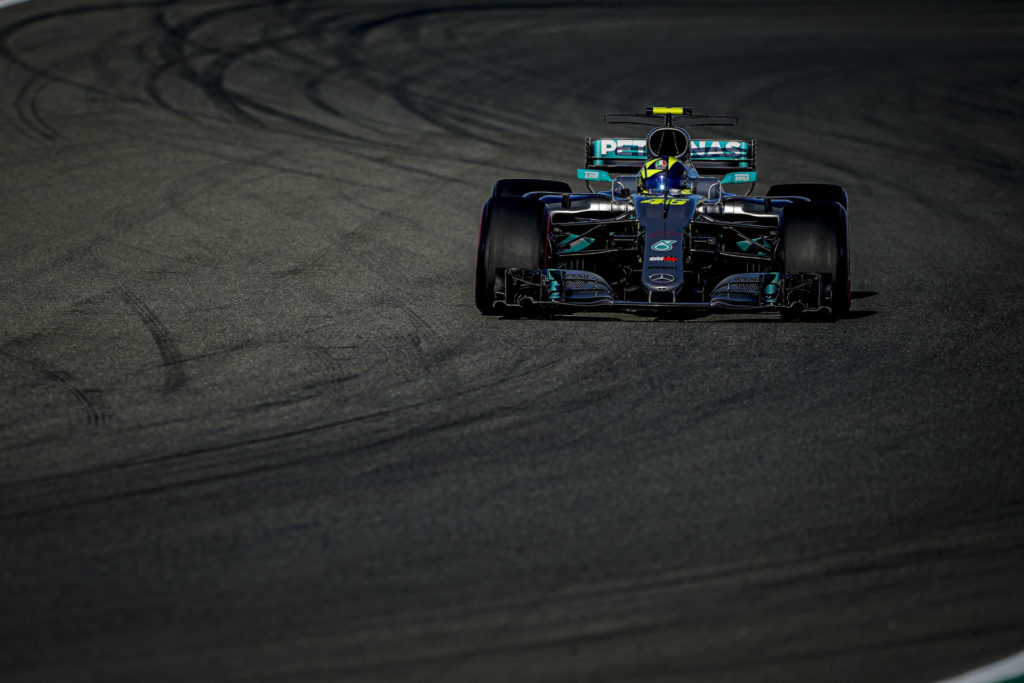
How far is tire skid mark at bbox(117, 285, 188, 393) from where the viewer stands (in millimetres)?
8328

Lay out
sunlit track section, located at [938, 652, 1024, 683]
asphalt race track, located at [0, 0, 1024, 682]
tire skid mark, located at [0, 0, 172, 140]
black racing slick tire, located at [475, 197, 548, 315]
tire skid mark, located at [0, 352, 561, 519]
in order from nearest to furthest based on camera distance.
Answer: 1. sunlit track section, located at [938, 652, 1024, 683]
2. asphalt race track, located at [0, 0, 1024, 682]
3. tire skid mark, located at [0, 352, 561, 519]
4. black racing slick tire, located at [475, 197, 548, 315]
5. tire skid mark, located at [0, 0, 172, 140]

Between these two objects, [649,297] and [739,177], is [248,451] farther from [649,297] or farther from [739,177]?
[739,177]

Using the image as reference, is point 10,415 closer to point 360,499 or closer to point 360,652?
point 360,499

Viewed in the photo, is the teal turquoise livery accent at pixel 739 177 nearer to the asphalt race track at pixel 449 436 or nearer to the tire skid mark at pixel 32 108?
the asphalt race track at pixel 449 436

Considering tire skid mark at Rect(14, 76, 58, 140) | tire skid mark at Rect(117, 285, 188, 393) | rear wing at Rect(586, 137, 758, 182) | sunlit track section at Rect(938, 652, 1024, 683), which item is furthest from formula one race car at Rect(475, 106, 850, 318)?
tire skid mark at Rect(14, 76, 58, 140)

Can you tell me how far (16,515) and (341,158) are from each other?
9.99 m

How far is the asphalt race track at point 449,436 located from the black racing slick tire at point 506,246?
0.28 m

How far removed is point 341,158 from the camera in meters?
15.9

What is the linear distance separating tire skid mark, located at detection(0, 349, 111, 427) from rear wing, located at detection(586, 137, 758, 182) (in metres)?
5.30

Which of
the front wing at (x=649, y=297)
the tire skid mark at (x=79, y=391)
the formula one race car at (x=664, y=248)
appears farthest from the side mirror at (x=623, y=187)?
the tire skid mark at (x=79, y=391)

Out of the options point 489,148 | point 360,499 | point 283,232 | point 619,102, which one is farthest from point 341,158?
point 360,499

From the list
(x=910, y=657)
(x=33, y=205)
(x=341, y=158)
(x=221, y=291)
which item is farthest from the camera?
(x=341, y=158)

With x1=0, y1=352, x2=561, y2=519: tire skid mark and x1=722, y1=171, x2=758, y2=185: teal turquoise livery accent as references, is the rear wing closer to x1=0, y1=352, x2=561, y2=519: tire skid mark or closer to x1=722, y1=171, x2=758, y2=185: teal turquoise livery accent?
x1=722, y1=171, x2=758, y2=185: teal turquoise livery accent

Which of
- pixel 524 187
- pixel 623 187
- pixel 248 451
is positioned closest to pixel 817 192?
pixel 623 187
